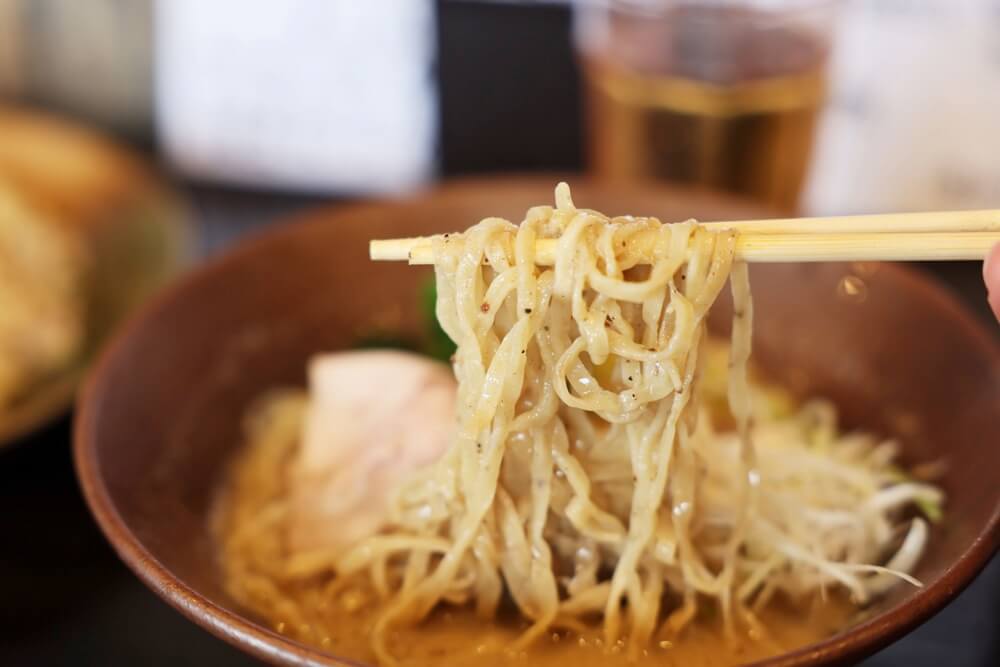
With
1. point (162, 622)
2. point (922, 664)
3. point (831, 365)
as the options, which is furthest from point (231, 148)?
point (922, 664)

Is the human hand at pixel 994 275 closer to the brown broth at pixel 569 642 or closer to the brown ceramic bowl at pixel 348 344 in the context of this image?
the brown ceramic bowl at pixel 348 344

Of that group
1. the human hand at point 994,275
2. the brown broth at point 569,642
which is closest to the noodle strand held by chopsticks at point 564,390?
the brown broth at point 569,642

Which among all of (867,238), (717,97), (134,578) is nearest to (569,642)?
(867,238)

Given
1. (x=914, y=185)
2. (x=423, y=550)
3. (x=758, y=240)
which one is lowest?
(x=423, y=550)

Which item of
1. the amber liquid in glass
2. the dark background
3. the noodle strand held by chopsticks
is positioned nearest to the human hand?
the noodle strand held by chopsticks

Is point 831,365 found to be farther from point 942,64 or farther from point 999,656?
point 942,64
